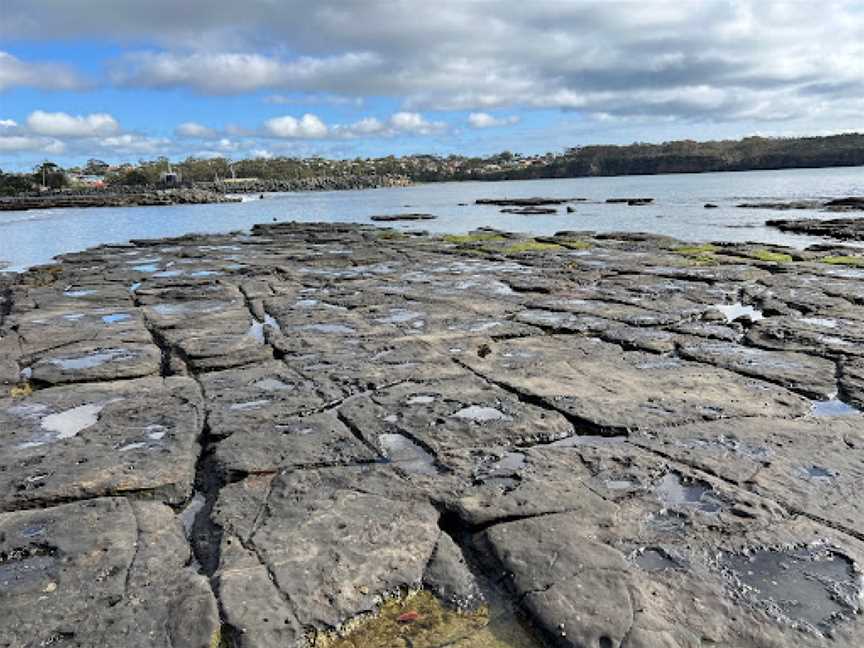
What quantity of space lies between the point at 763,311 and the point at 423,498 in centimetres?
785

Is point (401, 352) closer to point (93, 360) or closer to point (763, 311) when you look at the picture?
point (93, 360)

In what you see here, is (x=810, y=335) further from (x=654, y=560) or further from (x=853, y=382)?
(x=654, y=560)

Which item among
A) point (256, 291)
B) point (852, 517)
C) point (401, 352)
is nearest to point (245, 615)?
point (852, 517)

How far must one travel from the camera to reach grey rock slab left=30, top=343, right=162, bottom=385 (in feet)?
22.1

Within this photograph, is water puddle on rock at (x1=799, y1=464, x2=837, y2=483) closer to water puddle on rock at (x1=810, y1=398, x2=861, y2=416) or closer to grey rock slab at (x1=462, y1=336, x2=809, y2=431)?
grey rock slab at (x1=462, y1=336, x2=809, y2=431)

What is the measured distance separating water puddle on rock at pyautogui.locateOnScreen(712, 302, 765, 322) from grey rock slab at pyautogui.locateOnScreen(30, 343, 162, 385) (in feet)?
24.2

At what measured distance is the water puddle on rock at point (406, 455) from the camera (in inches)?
178

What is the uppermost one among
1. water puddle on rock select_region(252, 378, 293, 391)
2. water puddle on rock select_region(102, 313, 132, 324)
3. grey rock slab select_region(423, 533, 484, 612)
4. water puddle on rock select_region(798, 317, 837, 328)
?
grey rock slab select_region(423, 533, 484, 612)

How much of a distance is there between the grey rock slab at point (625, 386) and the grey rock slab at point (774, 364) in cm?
26

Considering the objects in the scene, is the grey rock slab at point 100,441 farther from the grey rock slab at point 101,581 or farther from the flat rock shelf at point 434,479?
the grey rock slab at point 101,581

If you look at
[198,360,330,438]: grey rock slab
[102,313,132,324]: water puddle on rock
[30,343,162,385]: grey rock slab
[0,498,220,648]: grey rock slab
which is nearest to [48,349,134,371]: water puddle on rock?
[30,343,162,385]: grey rock slab

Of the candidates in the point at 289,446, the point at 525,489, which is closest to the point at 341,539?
the point at 525,489

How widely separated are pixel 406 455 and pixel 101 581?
207 cm

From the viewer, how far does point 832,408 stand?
579 centimetres
